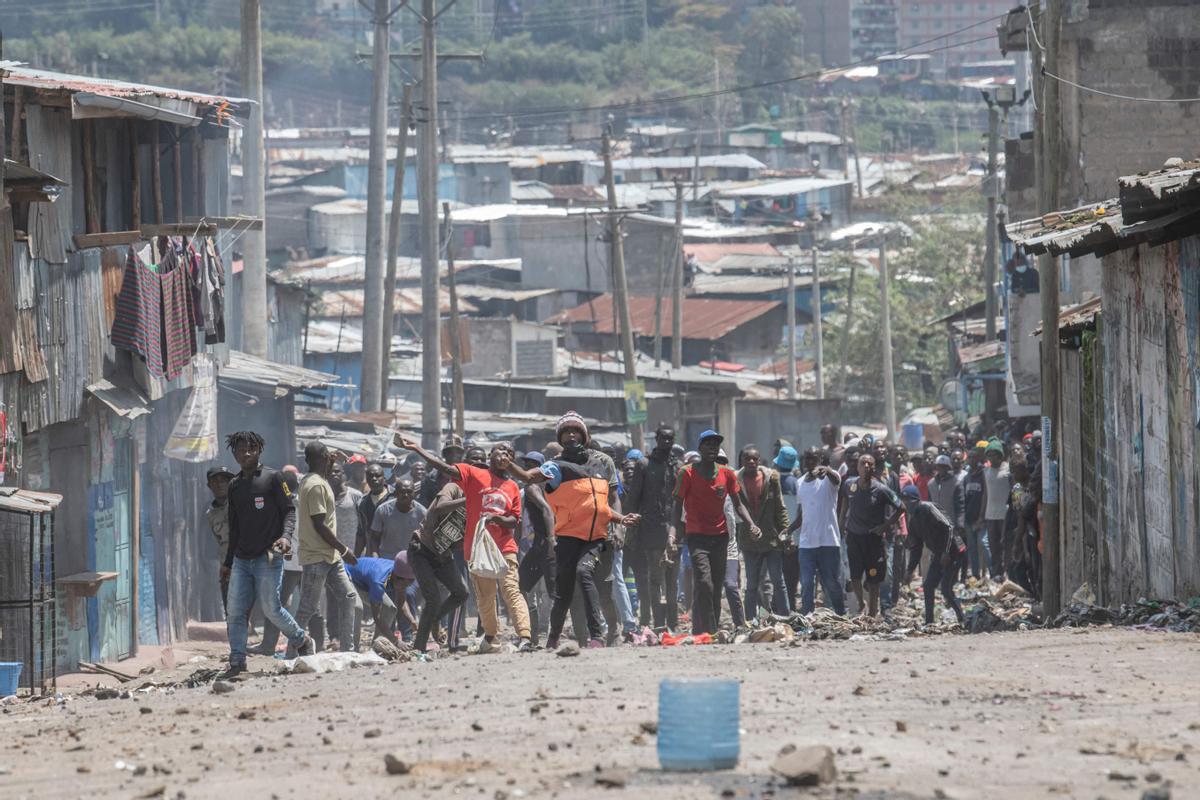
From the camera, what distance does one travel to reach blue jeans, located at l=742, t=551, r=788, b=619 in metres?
15.0

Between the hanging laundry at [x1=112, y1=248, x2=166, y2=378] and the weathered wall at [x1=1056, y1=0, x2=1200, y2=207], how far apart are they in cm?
1037

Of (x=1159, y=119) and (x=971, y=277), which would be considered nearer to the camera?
(x=1159, y=119)

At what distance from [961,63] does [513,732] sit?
407 ft

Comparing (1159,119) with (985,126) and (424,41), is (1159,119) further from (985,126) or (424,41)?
(985,126)

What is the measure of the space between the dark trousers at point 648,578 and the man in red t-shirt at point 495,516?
8.96 feet

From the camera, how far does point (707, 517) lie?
1350 cm

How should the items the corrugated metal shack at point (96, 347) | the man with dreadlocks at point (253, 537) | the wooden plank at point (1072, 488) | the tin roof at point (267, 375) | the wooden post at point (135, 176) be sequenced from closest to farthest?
the man with dreadlocks at point (253, 537)
the corrugated metal shack at point (96, 347)
the wooden plank at point (1072, 488)
the wooden post at point (135, 176)
the tin roof at point (267, 375)

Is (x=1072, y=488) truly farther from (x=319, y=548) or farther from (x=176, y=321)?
(x=176, y=321)

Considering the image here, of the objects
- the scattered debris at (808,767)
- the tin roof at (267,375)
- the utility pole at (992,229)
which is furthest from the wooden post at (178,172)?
the utility pole at (992,229)

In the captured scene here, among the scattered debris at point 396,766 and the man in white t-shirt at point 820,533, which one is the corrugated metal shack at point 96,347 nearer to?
the man in white t-shirt at point 820,533

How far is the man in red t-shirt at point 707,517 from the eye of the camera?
13461 mm

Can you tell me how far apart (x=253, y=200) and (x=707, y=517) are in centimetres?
1301

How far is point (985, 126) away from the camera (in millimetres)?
102625

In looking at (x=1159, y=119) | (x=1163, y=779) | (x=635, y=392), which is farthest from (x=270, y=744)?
(x=635, y=392)
